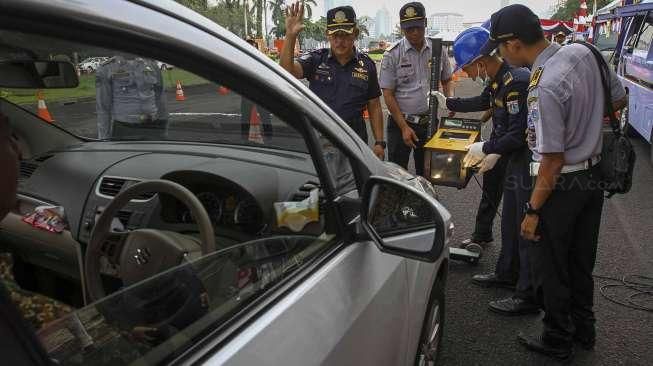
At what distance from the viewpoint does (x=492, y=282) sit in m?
3.45

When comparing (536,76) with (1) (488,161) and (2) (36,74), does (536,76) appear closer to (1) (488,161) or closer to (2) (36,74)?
(1) (488,161)

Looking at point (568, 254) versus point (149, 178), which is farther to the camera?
point (568, 254)

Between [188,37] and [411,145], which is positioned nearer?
[188,37]

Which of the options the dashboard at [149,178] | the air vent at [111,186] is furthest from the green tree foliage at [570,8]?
the air vent at [111,186]

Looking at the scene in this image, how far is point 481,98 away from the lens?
146 inches

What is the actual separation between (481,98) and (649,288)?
1723mm

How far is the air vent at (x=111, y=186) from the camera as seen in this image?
6.03ft

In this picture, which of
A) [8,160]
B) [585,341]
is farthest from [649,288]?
[8,160]

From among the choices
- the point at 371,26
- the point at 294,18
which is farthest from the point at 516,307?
the point at 371,26

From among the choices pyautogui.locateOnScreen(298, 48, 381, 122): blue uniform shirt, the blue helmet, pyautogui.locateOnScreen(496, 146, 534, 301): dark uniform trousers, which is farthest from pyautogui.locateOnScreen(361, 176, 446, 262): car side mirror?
pyautogui.locateOnScreen(298, 48, 381, 122): blue uniform shirt

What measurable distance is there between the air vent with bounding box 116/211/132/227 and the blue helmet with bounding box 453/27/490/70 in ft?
8.07

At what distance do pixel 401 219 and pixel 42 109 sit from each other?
1363 millimetres

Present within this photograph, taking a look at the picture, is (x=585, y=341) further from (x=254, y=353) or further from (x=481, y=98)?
(x=254, y=353)

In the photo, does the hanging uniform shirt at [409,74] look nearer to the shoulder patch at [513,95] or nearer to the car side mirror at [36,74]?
the shoulder patch at [513,95]
